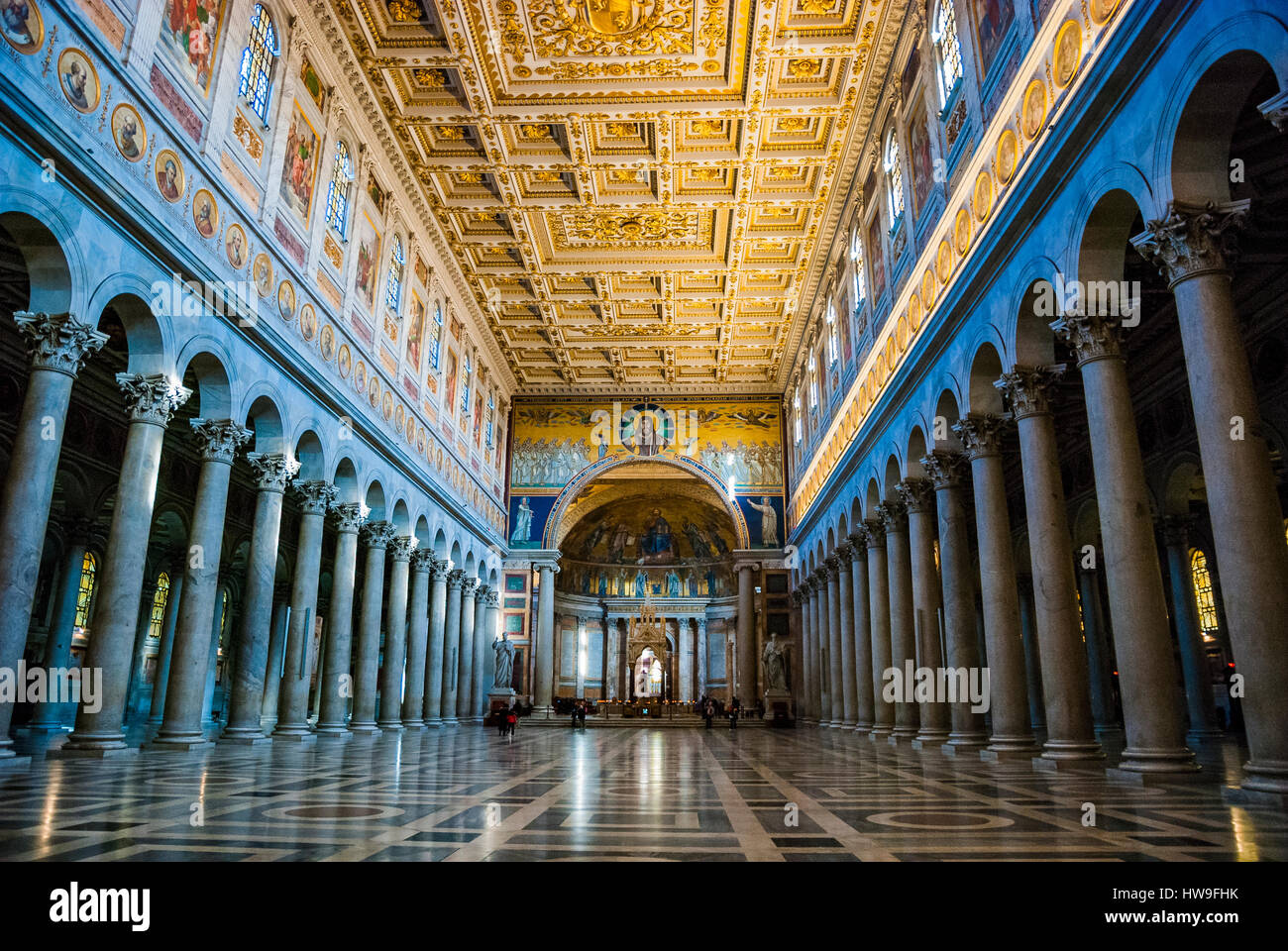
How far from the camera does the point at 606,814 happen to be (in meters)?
6.46

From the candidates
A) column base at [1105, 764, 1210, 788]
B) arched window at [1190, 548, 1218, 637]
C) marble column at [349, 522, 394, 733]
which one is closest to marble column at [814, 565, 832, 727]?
arched window at [1190, 548, 1218, 637]

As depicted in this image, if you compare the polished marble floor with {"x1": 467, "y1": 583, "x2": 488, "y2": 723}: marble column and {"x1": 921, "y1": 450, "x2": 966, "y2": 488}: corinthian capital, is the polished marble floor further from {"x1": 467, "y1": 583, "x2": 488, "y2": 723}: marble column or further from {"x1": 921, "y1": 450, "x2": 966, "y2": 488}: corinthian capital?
{"x1": 467, "y1": 583, "x2": 488, "y2": 723}: marble column

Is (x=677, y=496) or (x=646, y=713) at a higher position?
(x=677, y=496)

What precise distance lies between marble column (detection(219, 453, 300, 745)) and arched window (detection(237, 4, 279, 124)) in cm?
682

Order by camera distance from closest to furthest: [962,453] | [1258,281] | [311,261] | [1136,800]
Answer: [1136,800], [1258,281], [962,453], [311,261]

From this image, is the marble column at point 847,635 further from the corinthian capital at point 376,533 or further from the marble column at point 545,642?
the marble column at point 545,642

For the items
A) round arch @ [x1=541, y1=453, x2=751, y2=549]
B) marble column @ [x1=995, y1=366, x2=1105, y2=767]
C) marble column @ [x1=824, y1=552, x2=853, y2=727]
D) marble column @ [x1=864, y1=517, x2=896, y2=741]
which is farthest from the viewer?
round arch @ [x1=541, y1=453, x2=751, y2=549]

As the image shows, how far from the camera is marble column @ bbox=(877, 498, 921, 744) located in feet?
61.7

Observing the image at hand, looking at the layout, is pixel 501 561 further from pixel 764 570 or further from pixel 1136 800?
pixel 1136 800

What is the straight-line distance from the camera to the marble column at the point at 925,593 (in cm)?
1684

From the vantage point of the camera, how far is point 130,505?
41.5ft

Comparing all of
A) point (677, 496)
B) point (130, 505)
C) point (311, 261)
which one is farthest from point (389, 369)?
point (677, 496)
